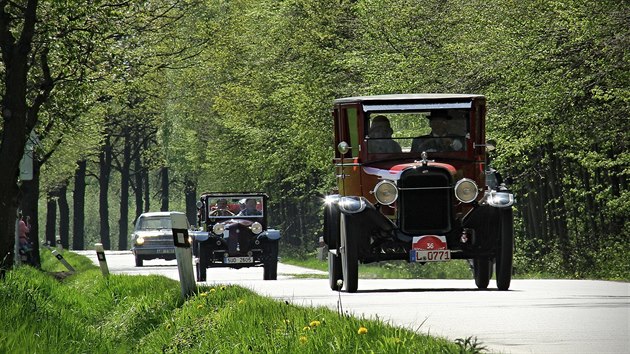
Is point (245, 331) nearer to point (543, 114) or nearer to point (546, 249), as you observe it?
point (543, 114)

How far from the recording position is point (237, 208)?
31422mm

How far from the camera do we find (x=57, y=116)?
32.2 meters

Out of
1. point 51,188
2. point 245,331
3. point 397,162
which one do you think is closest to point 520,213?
point 397,162

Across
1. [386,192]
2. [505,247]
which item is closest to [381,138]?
[386,192]

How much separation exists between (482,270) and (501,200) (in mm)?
1942

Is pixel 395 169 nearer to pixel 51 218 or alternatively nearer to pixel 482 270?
pixel 482 270

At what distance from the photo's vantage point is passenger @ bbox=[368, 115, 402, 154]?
18.3 metres

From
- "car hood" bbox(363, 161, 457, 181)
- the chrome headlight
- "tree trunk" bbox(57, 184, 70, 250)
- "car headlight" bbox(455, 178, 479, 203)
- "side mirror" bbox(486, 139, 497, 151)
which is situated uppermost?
"side mirror" bbox(486, 139, 497, 151)

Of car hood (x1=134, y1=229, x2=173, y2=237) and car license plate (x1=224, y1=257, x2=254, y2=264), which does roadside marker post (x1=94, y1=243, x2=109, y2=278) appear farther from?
car hood (x1=134, y1=229, x2=173, y2=237)

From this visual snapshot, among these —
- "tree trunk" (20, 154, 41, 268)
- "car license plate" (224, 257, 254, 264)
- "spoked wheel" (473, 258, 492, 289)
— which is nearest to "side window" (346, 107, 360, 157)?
"spoked wheel" (473, 258, 492, 289)

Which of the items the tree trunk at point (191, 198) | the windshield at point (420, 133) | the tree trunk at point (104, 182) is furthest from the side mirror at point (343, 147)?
the tree trunk at point (104, 182)

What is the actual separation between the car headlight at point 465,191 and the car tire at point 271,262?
12.4 m

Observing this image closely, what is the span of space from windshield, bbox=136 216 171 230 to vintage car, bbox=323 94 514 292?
89.2 ft

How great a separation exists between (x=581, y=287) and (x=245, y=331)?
851cm
